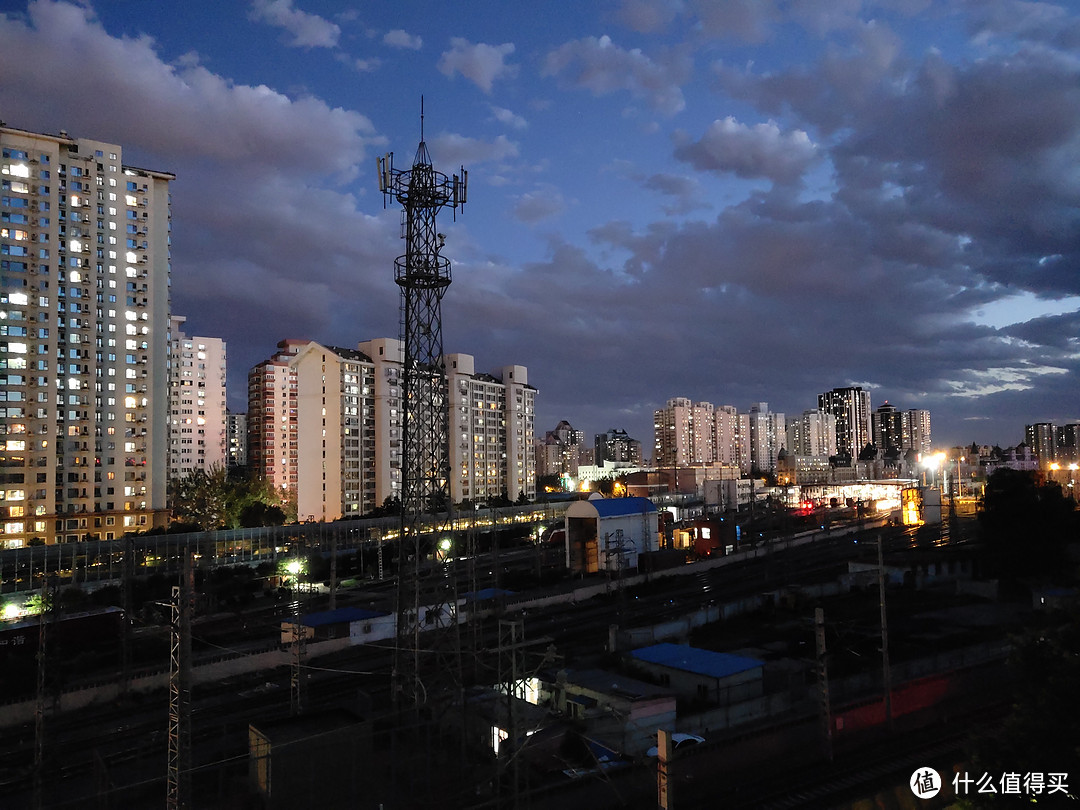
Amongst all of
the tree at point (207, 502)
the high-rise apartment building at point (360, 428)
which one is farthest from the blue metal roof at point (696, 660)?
the high-rise apartment building at point (360, 428)

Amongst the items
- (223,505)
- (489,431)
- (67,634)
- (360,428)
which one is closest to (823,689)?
(67,634)

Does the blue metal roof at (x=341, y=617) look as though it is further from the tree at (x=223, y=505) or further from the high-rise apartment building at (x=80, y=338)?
the high-rise apartment building at (x=80, y=338)

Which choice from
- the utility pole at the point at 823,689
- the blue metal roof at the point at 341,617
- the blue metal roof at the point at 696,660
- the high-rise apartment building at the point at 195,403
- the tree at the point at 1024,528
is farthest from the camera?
the high-rise apartment building at the point at 195,403

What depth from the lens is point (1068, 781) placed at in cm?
1229

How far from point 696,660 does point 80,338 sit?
2581 inches

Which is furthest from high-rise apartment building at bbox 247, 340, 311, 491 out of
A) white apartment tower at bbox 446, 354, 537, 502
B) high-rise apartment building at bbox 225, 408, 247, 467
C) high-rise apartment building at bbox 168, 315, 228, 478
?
high-rise apartment building at bbox 225, 408, 247, 467

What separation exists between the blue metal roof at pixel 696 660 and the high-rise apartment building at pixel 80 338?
58505 mm

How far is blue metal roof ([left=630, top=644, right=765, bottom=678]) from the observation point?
24.3 metres

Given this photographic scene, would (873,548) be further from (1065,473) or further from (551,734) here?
(1065,473)

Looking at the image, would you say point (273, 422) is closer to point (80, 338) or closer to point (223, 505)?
point (223, 505)

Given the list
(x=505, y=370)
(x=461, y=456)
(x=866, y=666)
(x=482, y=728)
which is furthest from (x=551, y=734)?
(x=505, y=370)

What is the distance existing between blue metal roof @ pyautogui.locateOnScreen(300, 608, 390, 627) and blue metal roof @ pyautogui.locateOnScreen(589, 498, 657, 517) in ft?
77.2

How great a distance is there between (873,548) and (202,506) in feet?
213

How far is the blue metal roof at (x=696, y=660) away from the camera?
79.8 feet
